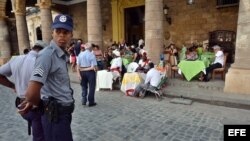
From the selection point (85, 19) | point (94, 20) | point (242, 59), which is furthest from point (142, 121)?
point (85, 19)

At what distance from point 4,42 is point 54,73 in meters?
17.8

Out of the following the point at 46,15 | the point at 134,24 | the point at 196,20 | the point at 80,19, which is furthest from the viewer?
the point at 80,19

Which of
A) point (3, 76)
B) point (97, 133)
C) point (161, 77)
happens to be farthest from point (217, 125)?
point (3, 76)

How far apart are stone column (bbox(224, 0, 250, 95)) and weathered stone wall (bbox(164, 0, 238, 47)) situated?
556cm

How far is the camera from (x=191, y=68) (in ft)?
27.9

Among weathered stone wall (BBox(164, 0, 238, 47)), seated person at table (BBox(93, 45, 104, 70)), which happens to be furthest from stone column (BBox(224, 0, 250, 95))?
weathered stone wall (BBox(164, 0, 238, 47))

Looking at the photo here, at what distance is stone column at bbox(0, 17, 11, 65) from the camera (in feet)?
56.5

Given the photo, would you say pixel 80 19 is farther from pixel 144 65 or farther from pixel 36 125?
pixel 36 125

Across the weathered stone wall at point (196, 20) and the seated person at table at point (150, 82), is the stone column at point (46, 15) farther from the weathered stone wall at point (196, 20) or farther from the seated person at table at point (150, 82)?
the seated person at table at point (150, 82)

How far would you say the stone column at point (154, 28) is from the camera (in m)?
8.38

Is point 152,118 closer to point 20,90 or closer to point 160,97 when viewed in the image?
point 160,97

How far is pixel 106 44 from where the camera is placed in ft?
57.6

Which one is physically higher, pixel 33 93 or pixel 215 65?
pixel 33 93

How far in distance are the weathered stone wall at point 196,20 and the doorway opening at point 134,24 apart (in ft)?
8.95
